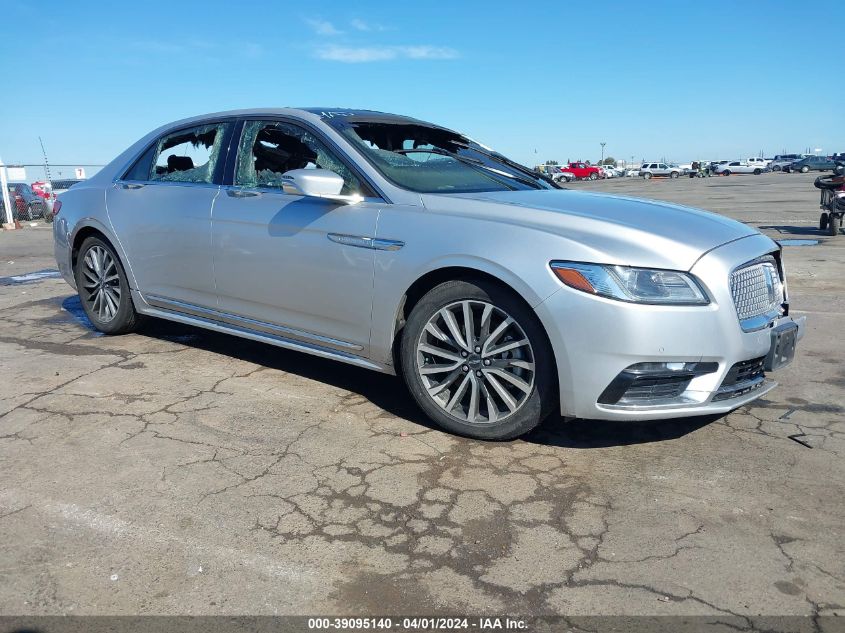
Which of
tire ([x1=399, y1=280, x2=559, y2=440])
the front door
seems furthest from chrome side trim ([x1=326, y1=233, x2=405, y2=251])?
tire ([x1=399, y1=280, x2=559, y2=440])

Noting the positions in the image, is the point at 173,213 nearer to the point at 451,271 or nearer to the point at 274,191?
the point at 274,191

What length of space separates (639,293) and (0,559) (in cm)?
273

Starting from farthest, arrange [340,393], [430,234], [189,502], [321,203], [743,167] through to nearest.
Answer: [743,167], [340,393], [321,203], [430,234], [189,502]

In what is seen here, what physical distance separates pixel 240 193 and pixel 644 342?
8.82ft

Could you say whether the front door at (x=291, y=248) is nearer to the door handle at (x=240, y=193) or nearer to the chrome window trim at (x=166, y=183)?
the door handle at (x=240, y=193)

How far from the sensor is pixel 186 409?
13.6ft

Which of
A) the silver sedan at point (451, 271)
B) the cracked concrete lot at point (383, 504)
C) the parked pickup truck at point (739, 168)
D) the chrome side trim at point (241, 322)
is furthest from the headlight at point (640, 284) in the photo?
the parked pickup truck at point (739, 168)

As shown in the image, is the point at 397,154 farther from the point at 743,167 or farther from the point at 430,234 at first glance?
the point at 743,167

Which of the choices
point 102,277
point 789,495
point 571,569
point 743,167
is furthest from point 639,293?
point 743,167

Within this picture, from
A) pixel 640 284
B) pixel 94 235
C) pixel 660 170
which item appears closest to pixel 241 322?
pixel 94 235

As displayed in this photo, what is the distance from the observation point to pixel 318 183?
3.88m

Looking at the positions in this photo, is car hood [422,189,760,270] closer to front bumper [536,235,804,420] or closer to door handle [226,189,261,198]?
front bumper [536,235,804,420]

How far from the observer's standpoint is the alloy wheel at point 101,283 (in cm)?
561

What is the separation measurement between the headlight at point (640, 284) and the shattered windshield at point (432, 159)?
1.11 m
